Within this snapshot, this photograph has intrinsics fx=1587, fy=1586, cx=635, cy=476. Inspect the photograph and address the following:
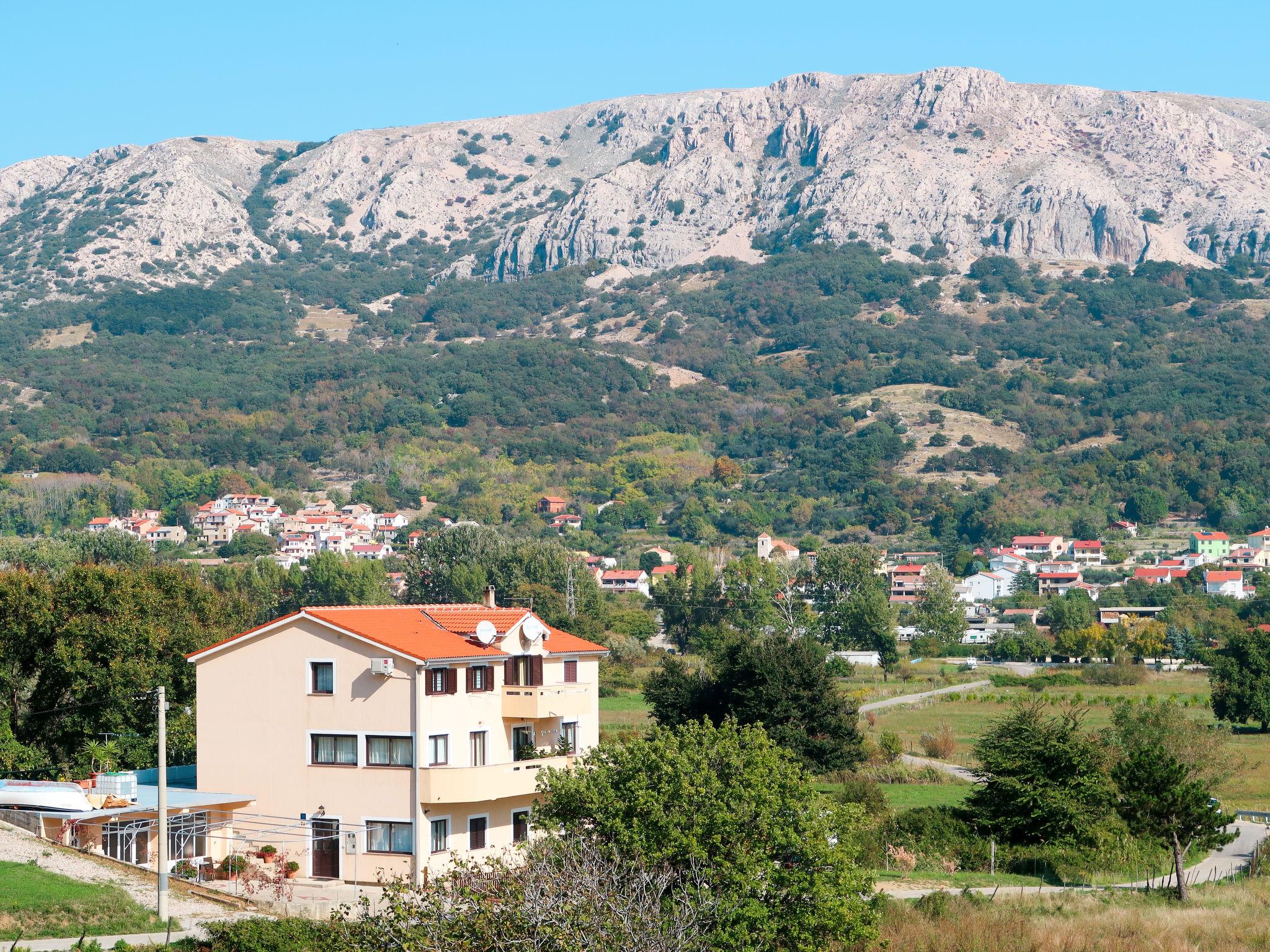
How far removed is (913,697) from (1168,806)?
48820 millimetres

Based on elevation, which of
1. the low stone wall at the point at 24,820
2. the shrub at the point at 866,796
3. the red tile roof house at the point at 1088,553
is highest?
the red tile roof house at the point at 1088,553

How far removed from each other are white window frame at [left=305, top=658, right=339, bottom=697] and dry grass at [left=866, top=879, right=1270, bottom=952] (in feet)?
42.4

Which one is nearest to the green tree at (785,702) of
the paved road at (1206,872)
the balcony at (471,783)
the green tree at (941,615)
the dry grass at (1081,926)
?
the paved road at (1206,872)

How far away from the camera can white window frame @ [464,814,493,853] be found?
33.7 meters

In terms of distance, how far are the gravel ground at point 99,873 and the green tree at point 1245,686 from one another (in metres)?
49.2

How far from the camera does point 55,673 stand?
42625mm

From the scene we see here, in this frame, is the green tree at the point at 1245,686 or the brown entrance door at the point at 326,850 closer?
the brown entrance door at the point at 326,850

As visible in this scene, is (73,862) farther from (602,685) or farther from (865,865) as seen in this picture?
(602,685)

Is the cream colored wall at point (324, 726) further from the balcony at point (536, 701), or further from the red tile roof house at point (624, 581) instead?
the red tile roof house at point (624, 581)

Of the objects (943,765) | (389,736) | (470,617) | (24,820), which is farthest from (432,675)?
(943,765)

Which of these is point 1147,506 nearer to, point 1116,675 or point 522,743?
point 1116,675

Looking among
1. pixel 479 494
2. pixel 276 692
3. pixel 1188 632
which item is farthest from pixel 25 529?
pixel 276 692

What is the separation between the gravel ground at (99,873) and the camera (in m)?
28.2

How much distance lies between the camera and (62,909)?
26906 millimetres
